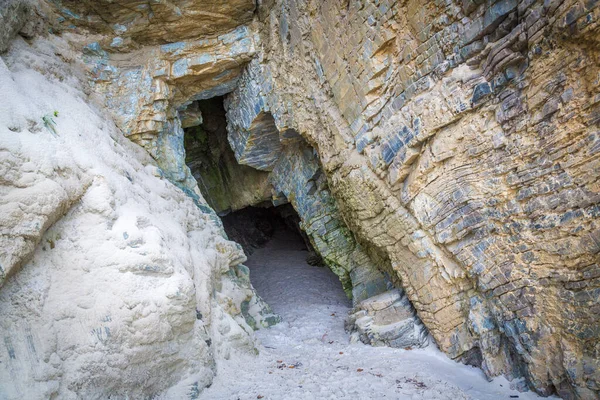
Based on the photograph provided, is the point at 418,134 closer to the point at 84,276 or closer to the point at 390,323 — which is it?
the point at 390,323

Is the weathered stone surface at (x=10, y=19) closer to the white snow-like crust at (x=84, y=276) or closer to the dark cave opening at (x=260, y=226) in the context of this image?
the white snow-like crust at (x=84, y=276)

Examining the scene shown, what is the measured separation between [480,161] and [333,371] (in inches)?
152

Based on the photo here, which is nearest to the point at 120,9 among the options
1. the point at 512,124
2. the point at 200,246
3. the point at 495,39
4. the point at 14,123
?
the point at 14,123

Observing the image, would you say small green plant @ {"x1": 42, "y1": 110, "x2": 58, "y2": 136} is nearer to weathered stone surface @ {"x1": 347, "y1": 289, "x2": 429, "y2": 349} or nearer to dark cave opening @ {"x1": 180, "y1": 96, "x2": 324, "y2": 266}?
dark cave opening @ {"x1": 180, "y1": 96, "x2": 324, "y2": 266}

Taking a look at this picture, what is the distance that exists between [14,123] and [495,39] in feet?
20.7

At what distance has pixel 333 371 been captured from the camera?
239 inches

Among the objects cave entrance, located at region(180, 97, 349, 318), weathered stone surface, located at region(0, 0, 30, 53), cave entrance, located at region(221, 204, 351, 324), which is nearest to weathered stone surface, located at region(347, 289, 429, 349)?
cave entrance, located at region(221, 204, 351, 324)

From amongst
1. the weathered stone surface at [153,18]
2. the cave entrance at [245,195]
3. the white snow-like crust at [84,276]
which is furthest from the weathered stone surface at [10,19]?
the cave entrance at [245,195]

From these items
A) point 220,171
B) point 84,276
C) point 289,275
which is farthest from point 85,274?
point 289,275

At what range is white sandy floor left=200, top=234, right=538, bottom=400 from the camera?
5.25 metres

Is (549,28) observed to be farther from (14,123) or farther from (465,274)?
(14,123)

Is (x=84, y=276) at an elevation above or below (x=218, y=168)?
below

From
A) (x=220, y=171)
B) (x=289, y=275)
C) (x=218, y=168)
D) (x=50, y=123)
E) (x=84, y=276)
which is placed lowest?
(x=289, y=275)

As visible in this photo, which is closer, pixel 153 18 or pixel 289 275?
pixel 153 18
